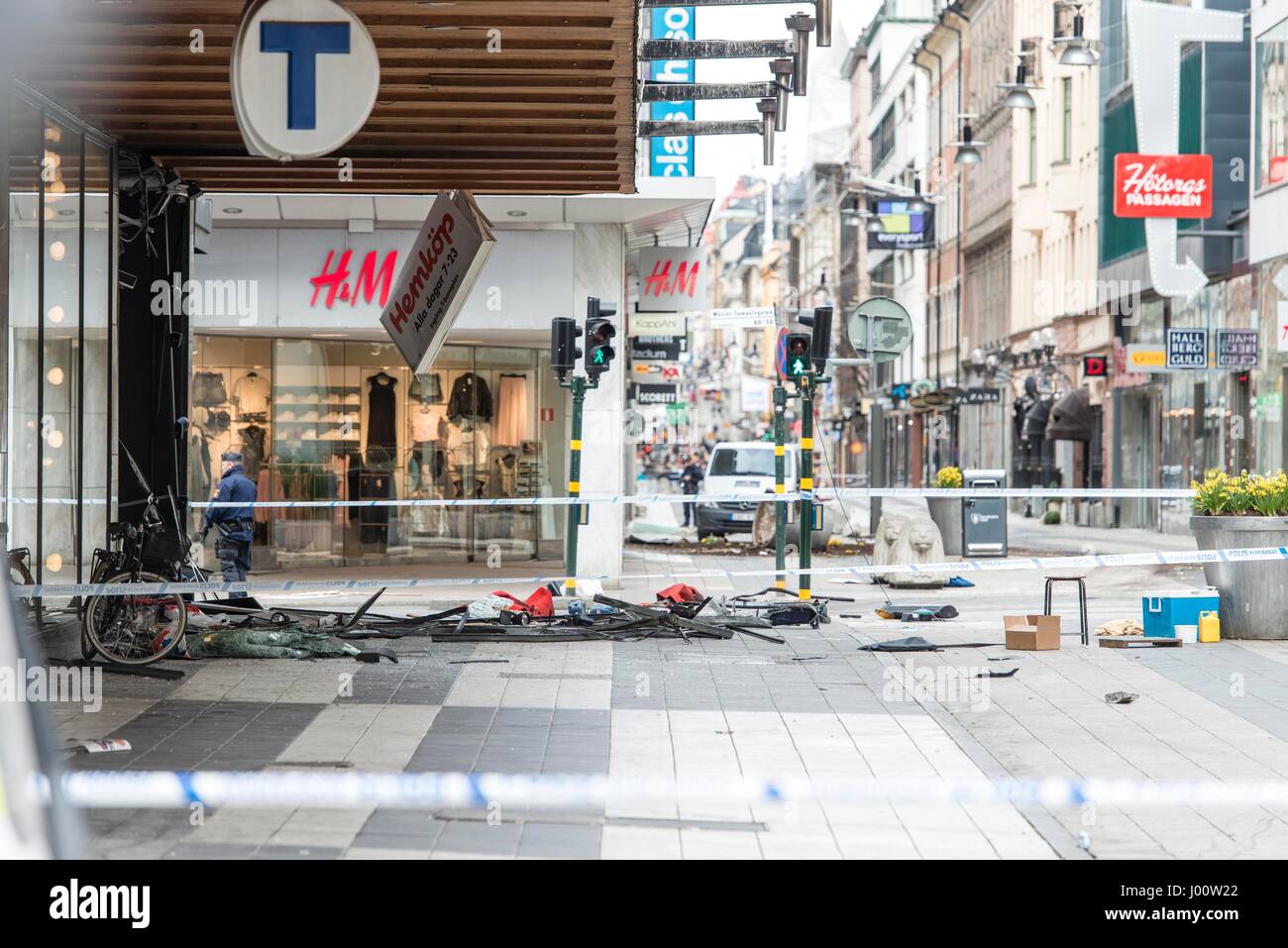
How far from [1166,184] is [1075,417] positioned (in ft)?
36.1

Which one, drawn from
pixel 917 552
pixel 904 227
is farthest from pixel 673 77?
pixel 904 227

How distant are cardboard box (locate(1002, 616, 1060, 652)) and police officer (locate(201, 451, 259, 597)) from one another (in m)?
7.17

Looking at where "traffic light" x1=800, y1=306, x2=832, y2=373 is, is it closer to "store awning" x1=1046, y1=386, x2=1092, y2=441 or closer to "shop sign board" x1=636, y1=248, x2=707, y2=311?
"shop sign board" x1=636, y1=248, x2=707, y2=311

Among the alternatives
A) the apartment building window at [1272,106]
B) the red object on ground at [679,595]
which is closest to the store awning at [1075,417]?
the apartment building window at [1272,106]

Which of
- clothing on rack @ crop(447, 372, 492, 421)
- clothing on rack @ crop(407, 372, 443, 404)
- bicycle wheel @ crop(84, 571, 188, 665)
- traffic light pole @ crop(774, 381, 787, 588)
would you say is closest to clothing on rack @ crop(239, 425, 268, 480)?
clothing on rack @ crop(407, 372, 443, 404)

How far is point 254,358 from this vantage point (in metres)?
22.5

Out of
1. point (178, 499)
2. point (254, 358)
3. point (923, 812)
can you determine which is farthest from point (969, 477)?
point (923, 812)

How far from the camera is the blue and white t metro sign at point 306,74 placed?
8844 mm

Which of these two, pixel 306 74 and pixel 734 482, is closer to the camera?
pixel 306 74

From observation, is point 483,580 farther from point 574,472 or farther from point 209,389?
point 209,389

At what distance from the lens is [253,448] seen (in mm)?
22578

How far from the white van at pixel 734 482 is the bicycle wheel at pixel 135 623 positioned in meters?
17.6
